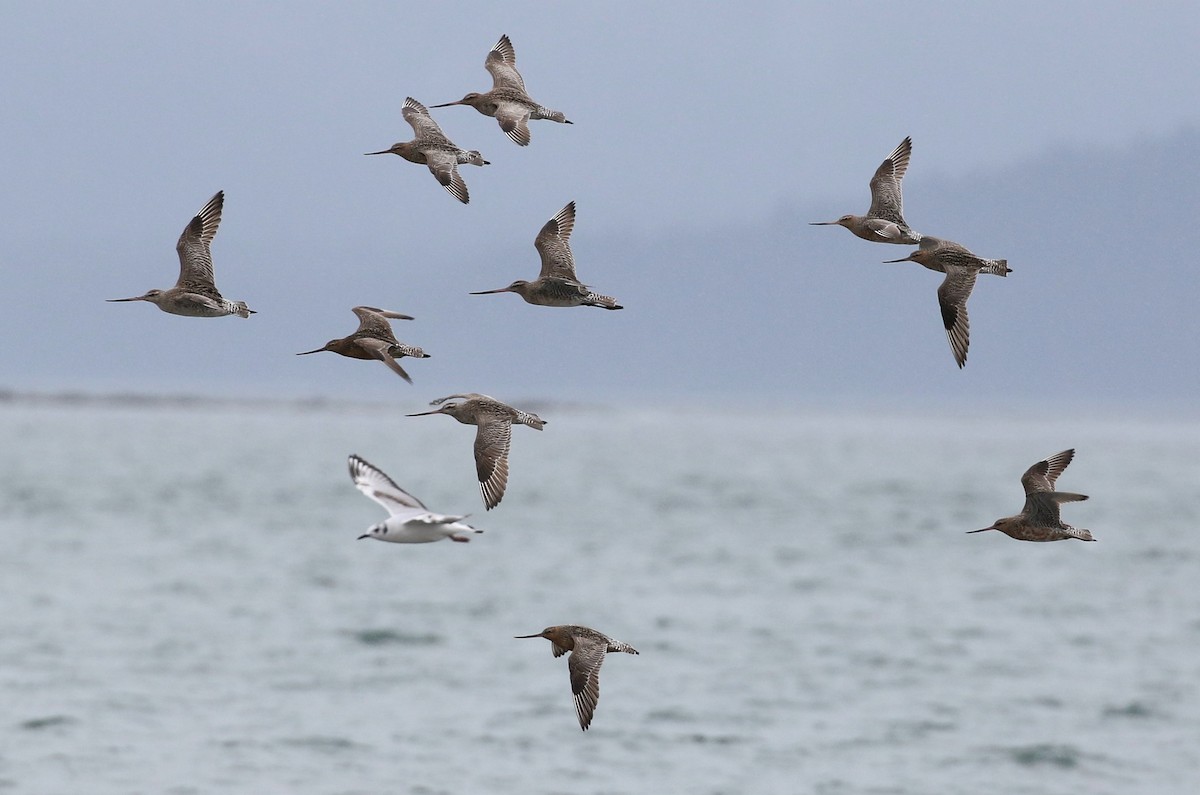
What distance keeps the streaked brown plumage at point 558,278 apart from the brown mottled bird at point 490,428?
58.1 inches

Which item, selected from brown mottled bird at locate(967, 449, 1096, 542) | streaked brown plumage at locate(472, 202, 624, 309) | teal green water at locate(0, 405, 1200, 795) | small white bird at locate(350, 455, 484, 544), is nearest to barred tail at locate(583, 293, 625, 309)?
streaked brown plumage at locate(472, 202, 624, 309)

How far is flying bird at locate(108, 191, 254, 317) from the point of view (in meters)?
16.8

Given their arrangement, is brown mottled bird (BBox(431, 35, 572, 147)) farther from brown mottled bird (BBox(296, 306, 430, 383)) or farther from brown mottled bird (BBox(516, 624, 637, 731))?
brown mottled bird (BBox(516, 624, 637, 731))

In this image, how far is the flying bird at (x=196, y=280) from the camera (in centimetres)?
→ 1677

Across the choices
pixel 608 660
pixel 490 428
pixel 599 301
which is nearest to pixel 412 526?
pixel 490 428

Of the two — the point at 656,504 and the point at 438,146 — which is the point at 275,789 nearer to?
the point at 438,146

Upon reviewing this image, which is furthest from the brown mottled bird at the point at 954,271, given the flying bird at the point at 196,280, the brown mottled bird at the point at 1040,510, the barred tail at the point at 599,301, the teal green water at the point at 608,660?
the teal green water at the point at 608,660

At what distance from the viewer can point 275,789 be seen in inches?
1486

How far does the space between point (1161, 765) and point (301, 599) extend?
36976 mm

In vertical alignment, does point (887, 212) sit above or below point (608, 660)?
above

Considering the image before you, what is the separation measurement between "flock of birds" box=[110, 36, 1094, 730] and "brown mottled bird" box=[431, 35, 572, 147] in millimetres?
19

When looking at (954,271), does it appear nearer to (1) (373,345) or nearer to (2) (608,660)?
(1) (373,345)

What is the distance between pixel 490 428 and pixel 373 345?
1.36 metres

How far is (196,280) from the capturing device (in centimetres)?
1722
